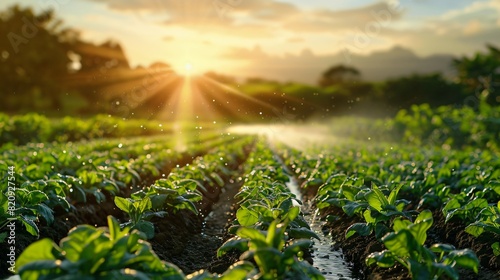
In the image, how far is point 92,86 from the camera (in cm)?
7094

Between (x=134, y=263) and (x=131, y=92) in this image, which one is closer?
(x=134, y=263)

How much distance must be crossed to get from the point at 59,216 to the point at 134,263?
4.06 meters

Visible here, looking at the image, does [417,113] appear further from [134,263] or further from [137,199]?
[134,263]

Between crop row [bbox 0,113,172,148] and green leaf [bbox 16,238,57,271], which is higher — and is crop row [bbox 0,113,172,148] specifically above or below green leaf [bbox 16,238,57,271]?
below

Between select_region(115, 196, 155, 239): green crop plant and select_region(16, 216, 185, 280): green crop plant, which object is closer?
select_region(16, 216, 185, 280): green crop plant

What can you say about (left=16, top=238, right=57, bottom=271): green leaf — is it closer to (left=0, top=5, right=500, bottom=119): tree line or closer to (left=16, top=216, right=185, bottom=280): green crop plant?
(left=16, top=216, right=185, bottom=280): green crop plant

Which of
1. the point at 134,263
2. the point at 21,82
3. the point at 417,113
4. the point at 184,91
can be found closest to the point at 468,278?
the point at 134,263

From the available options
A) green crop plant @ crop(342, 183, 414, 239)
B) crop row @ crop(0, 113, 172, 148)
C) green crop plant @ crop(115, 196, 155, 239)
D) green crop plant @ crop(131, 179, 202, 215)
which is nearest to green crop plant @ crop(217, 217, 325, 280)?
green crop plant @ crop(342, 183, 414, 239)

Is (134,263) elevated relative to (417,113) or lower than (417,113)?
elevated

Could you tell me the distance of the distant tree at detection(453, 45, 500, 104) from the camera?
44656 mm

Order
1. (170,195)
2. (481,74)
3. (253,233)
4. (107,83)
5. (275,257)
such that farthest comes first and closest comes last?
1. (107,83)
2. (481,74)
3. (170,195)
4. (253,233)
5. (275,257)

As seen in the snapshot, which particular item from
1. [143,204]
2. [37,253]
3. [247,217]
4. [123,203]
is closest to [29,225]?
[123,203]

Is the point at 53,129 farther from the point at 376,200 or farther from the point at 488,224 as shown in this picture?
the point at 488,224

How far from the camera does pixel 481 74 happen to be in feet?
149
